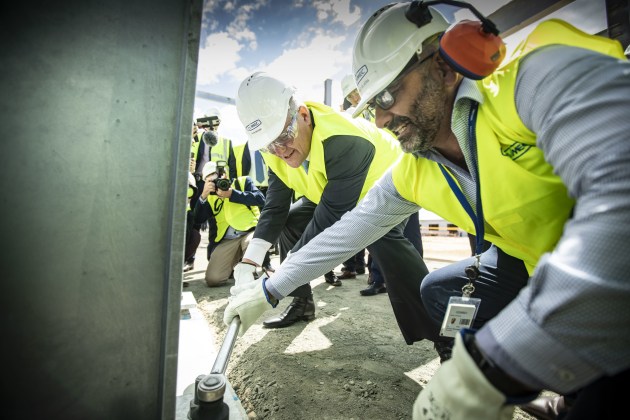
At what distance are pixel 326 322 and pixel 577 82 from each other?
190cm

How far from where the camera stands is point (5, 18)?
572mm

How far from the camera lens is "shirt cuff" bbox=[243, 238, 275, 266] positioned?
6.75ft

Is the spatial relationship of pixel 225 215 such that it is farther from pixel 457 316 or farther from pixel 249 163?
pixel 457 316

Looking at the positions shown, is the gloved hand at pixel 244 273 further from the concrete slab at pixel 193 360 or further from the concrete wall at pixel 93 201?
the concrete wall at pixel 93 201

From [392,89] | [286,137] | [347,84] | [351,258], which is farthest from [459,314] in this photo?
[347,84]

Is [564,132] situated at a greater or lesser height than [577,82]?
lesser

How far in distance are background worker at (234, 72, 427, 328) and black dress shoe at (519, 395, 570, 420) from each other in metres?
0.59

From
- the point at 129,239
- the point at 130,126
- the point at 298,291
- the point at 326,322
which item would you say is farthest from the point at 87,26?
the point at 326,322

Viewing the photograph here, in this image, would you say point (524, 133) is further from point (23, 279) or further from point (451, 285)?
point (23, 279)

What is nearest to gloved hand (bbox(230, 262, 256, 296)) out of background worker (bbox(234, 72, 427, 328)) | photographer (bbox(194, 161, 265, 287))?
background worker (bbox(234, 72, 427, 328))

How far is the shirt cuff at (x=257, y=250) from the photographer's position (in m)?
2.06

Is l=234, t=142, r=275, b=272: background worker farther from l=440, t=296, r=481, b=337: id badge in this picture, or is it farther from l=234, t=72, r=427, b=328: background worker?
l=440, t=296, r=481, b=337: id badge

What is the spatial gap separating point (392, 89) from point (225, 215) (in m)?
2.93

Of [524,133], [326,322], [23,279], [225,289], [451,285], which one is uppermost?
[524,133]
